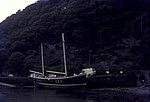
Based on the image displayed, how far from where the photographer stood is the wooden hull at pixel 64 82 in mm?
52250

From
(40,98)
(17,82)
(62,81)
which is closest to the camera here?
(40,98)

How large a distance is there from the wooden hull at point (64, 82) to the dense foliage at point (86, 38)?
7.73 meters

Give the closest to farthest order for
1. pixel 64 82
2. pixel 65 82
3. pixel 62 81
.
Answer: pixel 65 82
pixel 64 82
pixel 62 81

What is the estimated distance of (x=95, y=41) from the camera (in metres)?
71.2

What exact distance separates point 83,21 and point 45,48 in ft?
32.7

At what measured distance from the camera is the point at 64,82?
5362 cm

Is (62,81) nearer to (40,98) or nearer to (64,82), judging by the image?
(64,82)

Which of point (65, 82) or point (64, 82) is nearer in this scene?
point (65, 82)

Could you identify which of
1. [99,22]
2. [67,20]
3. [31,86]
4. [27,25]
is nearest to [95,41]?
[99,22]

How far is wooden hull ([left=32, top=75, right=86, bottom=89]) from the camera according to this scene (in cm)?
5225

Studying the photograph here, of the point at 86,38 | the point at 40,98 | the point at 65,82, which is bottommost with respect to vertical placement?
the point at 40,98

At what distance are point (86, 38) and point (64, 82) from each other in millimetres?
20674

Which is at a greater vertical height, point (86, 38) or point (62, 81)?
point (86, 38)

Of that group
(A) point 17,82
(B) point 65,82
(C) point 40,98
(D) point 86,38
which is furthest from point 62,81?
(D) point 86,38
